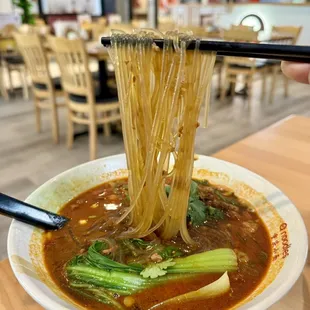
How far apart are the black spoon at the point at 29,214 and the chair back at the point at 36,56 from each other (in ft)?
9.03

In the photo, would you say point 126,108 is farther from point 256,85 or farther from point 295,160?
point 256,85

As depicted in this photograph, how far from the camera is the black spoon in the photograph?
2.19 feet

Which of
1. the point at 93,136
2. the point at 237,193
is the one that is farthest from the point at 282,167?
the point at 93,136

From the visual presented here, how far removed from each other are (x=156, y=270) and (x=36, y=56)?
314 cm

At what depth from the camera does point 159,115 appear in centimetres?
69

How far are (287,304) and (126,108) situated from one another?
1.72 ft

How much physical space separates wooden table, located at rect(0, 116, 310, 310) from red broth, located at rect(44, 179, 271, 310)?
0.36 feet

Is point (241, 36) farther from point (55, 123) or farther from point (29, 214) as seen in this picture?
point (29, 214)

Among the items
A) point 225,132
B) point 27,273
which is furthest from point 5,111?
point 27,273

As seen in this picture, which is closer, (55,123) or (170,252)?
(170,252)

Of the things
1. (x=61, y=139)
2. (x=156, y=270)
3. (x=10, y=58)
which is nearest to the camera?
(x=156, y=270)

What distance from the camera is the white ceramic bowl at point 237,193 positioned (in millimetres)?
540

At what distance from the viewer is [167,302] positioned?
1.91 ft

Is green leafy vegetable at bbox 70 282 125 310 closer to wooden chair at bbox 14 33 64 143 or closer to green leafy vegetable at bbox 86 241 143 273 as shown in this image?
green leafy vegetable at bbox 86 241 143 273
